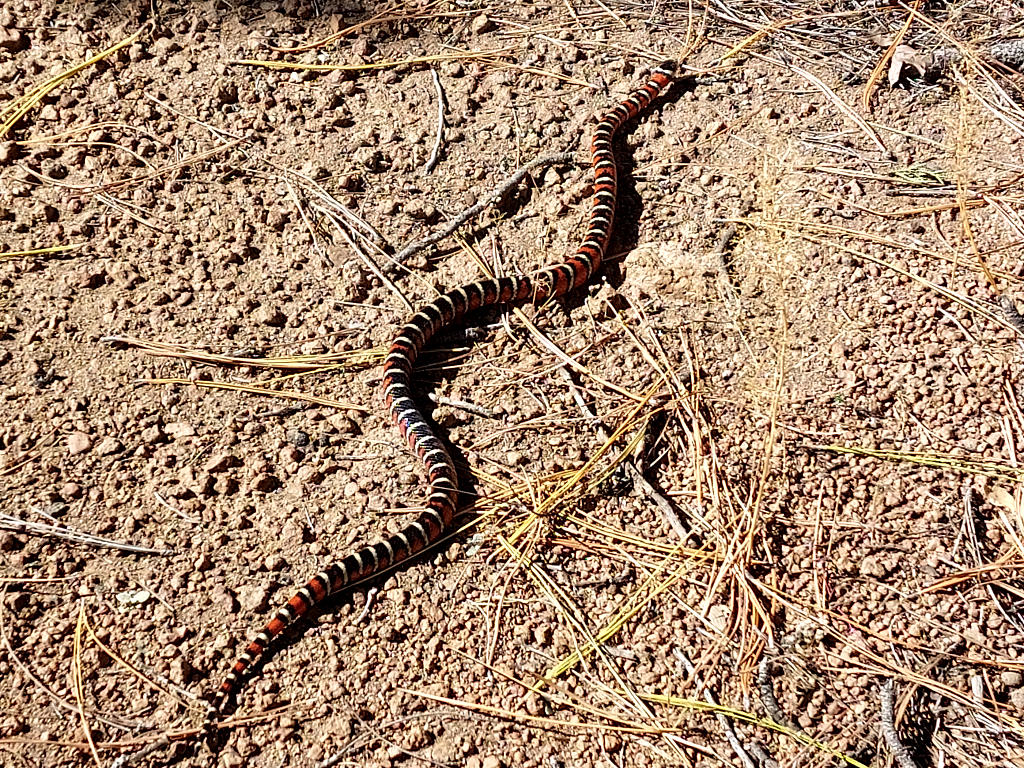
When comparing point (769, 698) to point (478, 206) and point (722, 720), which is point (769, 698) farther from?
point (478, 206)

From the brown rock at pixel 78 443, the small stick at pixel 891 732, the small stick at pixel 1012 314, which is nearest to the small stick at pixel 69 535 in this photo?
the brown rock at pixel 78 443

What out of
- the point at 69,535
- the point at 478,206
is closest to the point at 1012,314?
the point at 478,206

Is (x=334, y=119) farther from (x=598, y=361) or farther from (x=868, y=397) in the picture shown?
(x=868, y=397)

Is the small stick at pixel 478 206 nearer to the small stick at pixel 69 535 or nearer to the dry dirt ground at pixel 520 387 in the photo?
the dry dirt ground at pixel 520 387

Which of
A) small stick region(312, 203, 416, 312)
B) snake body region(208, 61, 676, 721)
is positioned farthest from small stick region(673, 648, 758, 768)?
small stick region(312, 203, 416, 312)

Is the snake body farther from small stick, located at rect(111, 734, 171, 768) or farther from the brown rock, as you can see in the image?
the brown rock
